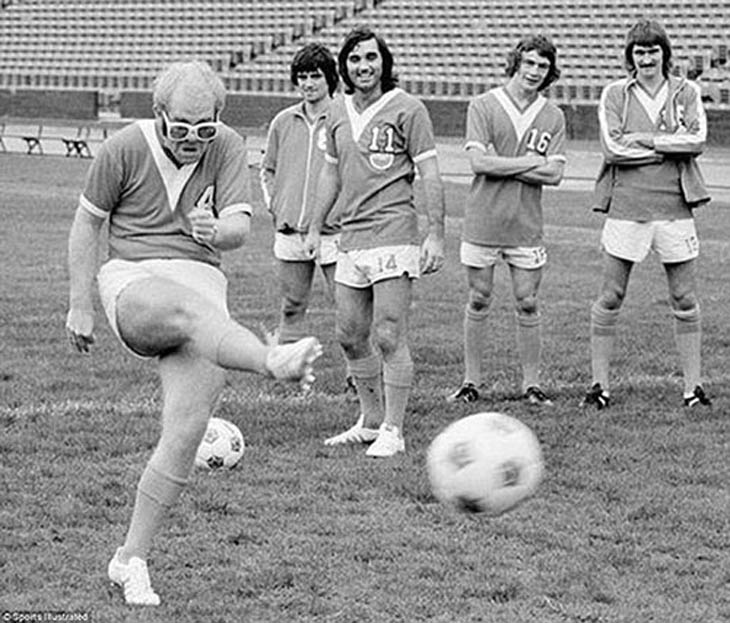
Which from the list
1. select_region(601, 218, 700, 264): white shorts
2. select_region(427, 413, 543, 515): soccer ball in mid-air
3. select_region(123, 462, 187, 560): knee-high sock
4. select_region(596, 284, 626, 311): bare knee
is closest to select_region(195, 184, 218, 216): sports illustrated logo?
select_region(123, 462, 187, 560): knee-high sock

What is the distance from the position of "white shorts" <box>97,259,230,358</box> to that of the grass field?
972 mm

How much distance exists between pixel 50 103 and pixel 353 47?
1411 inches

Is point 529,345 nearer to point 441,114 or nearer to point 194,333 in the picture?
point 194,333

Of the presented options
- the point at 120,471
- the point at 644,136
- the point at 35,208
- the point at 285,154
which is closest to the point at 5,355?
the point at 285,154

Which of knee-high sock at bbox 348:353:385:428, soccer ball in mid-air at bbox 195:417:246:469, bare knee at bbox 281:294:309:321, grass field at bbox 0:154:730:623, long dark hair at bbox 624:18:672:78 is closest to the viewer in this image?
grass field at bbox 0:154:730:623

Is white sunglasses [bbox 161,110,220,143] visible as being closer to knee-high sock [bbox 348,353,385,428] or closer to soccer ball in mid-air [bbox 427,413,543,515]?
soccer ball in mid-air [bbox 427,413,543,515]

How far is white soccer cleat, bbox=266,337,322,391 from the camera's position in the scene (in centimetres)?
481

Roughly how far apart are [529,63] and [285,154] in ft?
5.08

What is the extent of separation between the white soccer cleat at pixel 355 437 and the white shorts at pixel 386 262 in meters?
0.79

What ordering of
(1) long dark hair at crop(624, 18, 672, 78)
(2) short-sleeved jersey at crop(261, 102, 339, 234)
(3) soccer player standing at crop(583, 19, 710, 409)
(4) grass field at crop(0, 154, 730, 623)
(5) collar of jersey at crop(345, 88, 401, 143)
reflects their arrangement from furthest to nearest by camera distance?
(2) short-sleeved jersey at crop(261, 102, 339, 234), (3) soccer player standing at crop(583, 19, 710, 409), (1) long dark hair at crop(624, 18, 672, 78), (5) collar of jersey at crop(345, 88, 401, 143), (4) grass field at crop(0, 154, 730, 623)

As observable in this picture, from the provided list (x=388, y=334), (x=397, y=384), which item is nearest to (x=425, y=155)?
(x=388, y=334)

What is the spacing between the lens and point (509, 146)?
9.06m

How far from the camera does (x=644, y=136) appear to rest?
895 cm

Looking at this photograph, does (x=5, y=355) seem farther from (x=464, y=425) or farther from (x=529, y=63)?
(x=464, y=425)
